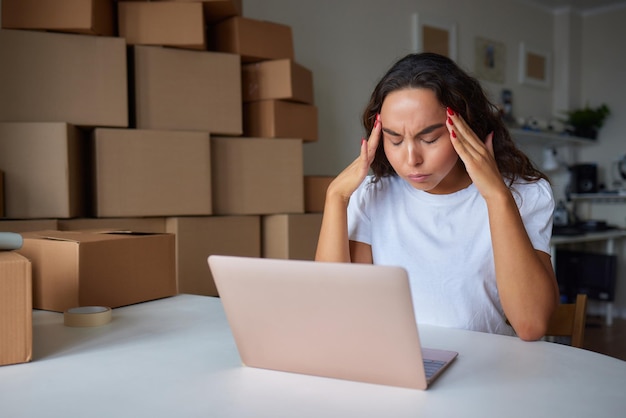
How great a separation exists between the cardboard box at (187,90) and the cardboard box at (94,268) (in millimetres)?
989

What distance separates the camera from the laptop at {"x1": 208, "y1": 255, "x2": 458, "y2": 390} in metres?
0.66

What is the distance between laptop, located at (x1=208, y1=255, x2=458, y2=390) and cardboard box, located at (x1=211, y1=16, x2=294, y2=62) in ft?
6.08

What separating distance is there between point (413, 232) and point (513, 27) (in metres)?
3.59

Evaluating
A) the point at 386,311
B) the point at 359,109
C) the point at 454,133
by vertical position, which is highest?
the point at 359,109

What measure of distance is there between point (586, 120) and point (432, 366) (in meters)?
4.35

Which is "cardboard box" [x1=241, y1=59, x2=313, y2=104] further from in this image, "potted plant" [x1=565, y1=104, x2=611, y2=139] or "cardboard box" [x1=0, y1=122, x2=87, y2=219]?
"potted plant" [x1=565, y1=104, x2=611, y2=139]

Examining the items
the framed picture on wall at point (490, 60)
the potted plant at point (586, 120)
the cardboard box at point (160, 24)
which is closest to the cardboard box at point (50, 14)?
the cardboard box at point (160, 24)

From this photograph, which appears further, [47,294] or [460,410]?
[47,294]

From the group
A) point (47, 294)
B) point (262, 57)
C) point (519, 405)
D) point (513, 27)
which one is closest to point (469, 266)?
point (519, 405)

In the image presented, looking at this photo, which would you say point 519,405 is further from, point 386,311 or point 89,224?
point 89,224

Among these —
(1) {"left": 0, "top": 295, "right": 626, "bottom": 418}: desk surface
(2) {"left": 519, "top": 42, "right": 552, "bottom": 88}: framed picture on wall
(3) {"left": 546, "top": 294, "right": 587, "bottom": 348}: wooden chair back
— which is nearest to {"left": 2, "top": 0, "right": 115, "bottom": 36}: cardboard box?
(1) {"left": 0, "top": 295, "right": 626, "bottom": 418}: desk surface

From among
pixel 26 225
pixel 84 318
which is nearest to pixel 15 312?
pixel 84 318

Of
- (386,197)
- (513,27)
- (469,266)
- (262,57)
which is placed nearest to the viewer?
(469,266)

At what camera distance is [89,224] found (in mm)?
2066
